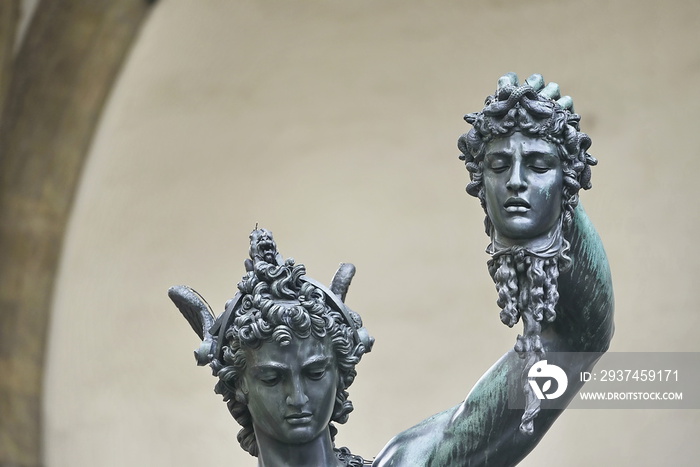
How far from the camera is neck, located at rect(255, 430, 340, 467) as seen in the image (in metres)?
4.73

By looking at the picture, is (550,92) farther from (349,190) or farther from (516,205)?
(349,190)

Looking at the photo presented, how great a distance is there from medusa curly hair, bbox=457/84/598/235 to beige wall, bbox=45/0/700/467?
388 cm

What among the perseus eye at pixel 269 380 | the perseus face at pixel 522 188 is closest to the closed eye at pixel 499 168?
the perseus face at pixel 522 188

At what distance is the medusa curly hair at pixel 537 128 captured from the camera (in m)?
4.32

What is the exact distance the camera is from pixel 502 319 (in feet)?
14.1

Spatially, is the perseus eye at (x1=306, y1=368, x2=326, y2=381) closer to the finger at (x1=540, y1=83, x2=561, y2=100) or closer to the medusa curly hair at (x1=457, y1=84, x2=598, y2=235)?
the medusa curly hair at (x1=457, y1=84, x2=598, y2=235)

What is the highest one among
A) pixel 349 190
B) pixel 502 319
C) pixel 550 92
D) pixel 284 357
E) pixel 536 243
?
pixel 349 190

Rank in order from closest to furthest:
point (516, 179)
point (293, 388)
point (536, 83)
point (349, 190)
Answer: point (516, 179) < point (536, 83) < point (293, 388) < point (349, 190)

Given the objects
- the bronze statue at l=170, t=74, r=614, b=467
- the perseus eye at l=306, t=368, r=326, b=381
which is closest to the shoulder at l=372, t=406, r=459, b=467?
the bronze statue at l=170, t=74, r=614, b=467

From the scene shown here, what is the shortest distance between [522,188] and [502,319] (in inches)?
10.1

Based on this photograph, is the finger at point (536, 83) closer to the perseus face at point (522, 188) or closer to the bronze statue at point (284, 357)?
the perseus face at point (522, 188)

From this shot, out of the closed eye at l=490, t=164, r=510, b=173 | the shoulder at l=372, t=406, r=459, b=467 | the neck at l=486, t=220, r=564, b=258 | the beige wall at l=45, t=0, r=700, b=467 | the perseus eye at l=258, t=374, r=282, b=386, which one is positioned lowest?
the shoulder at l=372, t=406, r=459, b=467

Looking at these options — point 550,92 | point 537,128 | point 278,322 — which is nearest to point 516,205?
point 537,128

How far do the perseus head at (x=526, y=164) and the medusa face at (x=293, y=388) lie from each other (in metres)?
0.55
